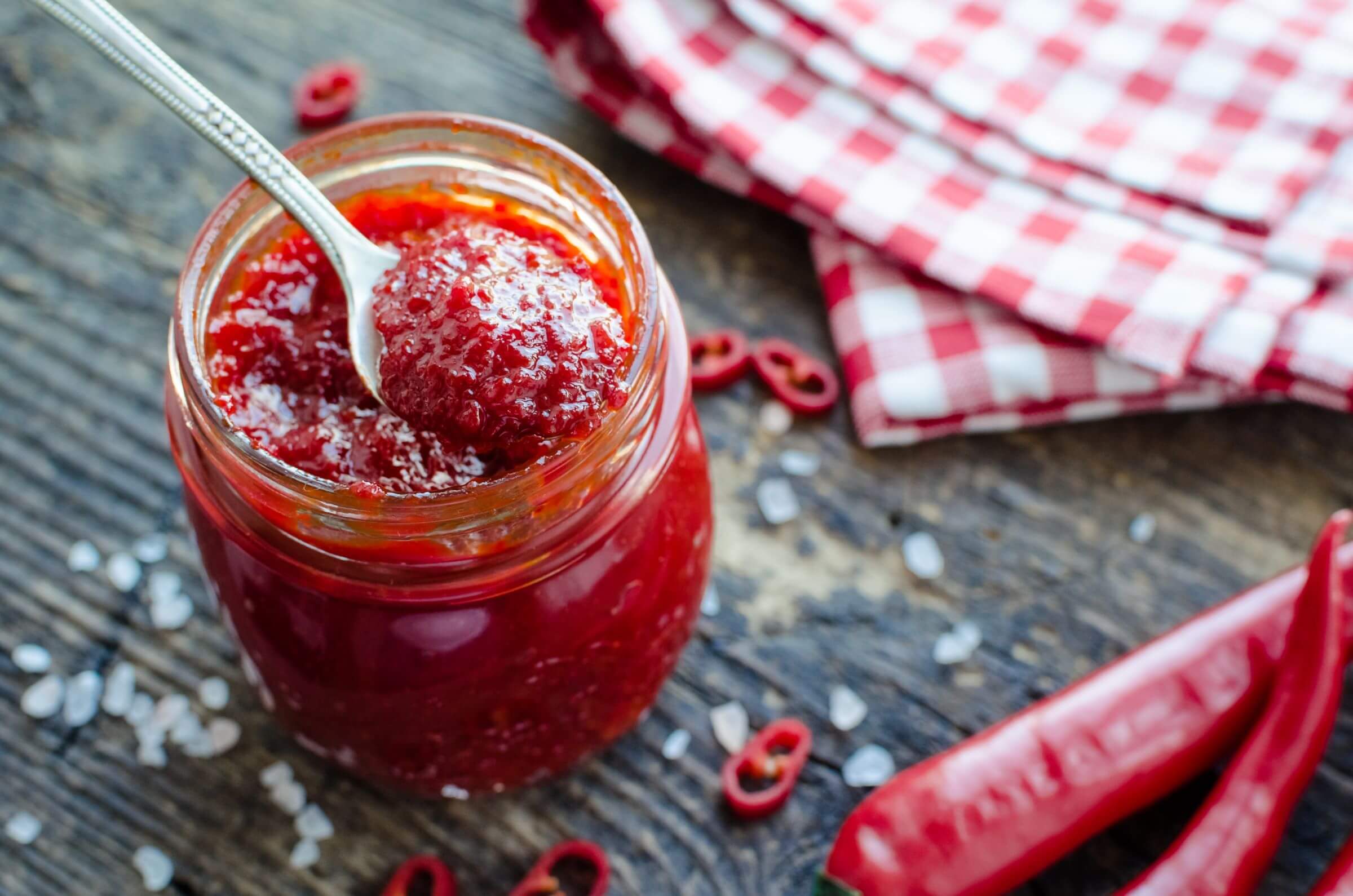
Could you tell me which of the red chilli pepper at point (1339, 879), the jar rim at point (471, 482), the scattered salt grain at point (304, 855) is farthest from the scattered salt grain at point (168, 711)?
the red chilli pepper at point (1339, 879)

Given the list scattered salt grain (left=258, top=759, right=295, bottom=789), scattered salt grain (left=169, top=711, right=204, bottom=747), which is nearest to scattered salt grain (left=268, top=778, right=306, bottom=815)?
scattered salt grain (left=258, top=759, right=295, bottom=789)

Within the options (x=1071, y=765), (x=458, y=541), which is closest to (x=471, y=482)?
(x=458, y=541)

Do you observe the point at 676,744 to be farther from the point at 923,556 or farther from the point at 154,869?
the point at 154,869

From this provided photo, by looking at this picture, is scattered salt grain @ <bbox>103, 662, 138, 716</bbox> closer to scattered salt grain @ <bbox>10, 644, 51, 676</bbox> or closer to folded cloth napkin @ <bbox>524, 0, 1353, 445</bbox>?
scattered salt grain @ <bbox>10, 644, 51, 676</bbox>

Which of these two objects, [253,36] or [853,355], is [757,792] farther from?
[253,36]

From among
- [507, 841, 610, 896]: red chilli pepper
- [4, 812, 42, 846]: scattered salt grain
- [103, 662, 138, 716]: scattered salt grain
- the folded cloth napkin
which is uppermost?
the folded cloth napkin

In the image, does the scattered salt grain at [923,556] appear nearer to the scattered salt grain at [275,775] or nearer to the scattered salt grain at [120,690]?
the scattered salt grain at [275,775]
